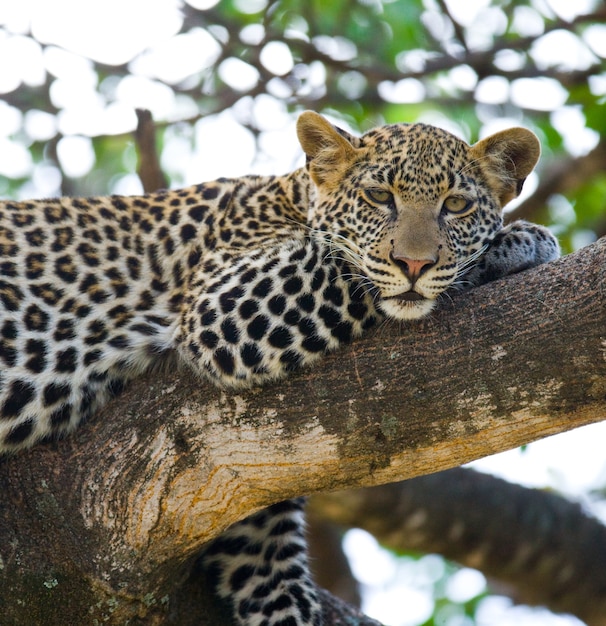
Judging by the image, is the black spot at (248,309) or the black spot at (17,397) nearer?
the black spot at (248,309)

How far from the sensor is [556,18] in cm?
918

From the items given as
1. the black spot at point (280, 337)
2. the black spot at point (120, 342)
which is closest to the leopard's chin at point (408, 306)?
the black spot at point (280, 337)

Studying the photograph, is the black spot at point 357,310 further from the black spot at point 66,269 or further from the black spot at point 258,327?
the black spot at point 66,269

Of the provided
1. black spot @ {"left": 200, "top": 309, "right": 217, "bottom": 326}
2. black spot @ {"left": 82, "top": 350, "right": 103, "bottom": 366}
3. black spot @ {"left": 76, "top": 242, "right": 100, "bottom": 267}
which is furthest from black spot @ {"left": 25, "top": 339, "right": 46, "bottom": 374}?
black spot @ {"left": 200, "top": 309, "right": 217, "bottom": 326}

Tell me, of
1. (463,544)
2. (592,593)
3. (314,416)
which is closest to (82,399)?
(314,416)

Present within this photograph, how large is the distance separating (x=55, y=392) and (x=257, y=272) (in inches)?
54.5

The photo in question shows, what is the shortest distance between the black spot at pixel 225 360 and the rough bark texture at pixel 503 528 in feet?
11.8

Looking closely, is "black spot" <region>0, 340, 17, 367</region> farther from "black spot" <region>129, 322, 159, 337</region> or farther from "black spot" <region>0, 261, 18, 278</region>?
"black spot" <region>129, 322, 159, 337</region>

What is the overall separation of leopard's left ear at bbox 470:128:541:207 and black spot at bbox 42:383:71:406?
108 inches

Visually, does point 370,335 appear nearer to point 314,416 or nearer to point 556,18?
point 314,416

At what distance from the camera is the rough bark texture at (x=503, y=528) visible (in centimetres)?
813

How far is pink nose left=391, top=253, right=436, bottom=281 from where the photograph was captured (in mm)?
4906

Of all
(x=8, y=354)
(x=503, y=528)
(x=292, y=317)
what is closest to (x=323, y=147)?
(x=292, y=317)

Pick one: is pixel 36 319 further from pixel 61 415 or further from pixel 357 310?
pixel 357 310
